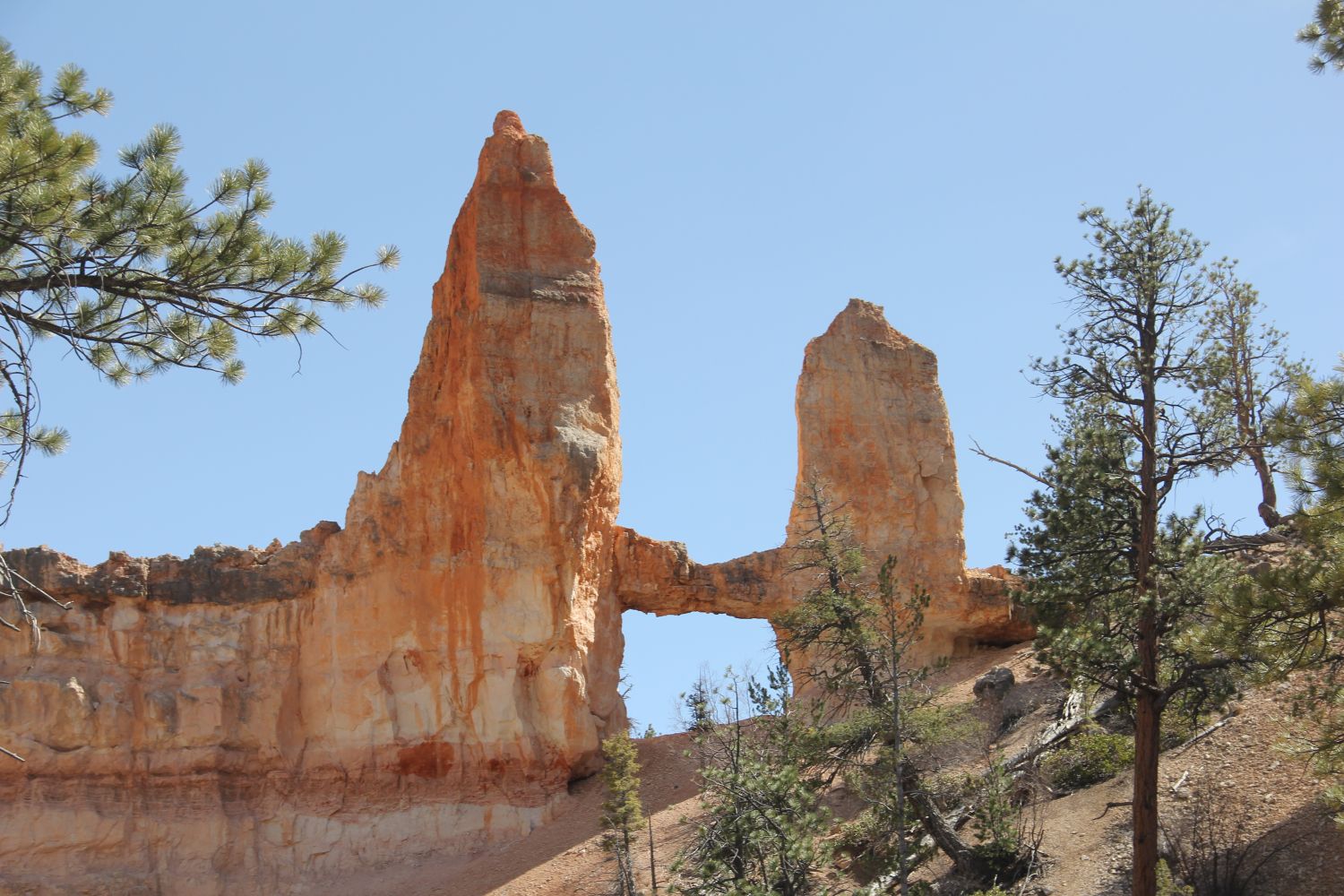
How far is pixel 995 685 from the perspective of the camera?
3212cm

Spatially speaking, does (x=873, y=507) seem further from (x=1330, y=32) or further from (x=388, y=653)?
(x=1330, y=32)

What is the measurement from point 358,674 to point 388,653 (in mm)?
750

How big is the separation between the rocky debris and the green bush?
15.5ft

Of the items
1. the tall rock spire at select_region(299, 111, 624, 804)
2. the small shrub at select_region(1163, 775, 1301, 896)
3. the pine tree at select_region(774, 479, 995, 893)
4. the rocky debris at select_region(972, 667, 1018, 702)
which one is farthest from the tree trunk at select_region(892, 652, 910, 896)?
the tall rock spire at select_region(299, 111, 624, 804)

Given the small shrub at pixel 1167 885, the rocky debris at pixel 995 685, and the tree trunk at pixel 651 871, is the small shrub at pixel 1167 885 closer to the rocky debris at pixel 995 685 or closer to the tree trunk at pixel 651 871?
the tree trunk at pixel 651 871

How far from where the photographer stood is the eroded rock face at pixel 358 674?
3162 centimetres

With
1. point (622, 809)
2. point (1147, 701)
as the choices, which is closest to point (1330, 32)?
point (1147, 701)

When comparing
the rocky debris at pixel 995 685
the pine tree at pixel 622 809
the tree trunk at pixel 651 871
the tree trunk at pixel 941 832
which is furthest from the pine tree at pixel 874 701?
the rocky debris at pixel 995 685

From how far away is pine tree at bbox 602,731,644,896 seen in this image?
26719 mm

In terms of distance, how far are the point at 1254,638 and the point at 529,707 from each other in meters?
18.7

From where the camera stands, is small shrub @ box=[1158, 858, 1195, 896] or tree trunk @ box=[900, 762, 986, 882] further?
tree trunk @ box=[900, 762, 986, 882]

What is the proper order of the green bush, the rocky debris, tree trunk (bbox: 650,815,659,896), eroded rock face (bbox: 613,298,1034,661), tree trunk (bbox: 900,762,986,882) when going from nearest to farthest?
tree trunk (bbox: 900,762,986,882) < tree trunk (bbox: 650,815,659,896) < the green bush < the rocky debris < eroded rock face (bbox: 613,298,1034,661)

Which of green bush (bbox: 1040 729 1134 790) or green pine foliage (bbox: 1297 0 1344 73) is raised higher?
green pine foliage (bbox: 1297 0 1344 73)

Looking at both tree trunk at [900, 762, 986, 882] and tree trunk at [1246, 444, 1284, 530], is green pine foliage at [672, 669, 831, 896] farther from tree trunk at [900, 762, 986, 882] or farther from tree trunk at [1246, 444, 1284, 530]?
tree trunk at [1246, 444, 1284, 530]
